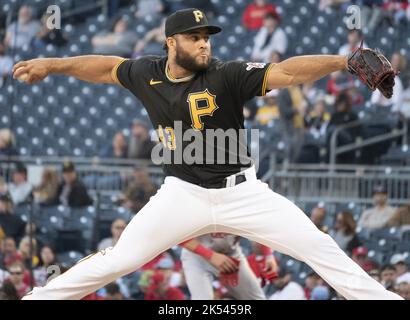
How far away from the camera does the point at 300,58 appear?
16.2 ft

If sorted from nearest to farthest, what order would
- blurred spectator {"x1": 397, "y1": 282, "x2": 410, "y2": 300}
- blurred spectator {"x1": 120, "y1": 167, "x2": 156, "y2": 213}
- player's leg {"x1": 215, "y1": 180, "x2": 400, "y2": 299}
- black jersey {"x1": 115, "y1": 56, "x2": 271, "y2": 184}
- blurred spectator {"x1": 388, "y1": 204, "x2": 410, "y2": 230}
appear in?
player's leg {"x1": 215, "y1": 180, "x2": 400, "y2": 299}, black jersey {"x1": 115, "y1": 56, "x2": 271, "y2": 184}, blurred spectator {"x1": 397, "y1": 282, "x2": 410, "y2": 300}, blurred spectator {"x1": 388, "y1": 204, "x2": 410, "y2": 230}, blurred spectator {"x1": 120, "y1": 167, "x2": 156, "y2": 213}

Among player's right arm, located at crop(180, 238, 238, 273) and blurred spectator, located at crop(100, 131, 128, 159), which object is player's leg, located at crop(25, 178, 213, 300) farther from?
blurred spectator, located at crop(100, 131, 128, 159)

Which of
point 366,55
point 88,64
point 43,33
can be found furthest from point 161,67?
point 43,33

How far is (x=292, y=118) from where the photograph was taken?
9453 millimetres

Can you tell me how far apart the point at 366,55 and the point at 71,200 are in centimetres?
520

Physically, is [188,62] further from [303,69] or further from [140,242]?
[140,242]

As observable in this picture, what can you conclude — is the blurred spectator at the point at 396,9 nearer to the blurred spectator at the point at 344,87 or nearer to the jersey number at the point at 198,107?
the blurred spectator at the point at 344,87

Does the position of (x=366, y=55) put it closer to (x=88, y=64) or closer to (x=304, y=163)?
(x=88, y=64)

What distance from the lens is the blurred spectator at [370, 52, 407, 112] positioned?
9.33m

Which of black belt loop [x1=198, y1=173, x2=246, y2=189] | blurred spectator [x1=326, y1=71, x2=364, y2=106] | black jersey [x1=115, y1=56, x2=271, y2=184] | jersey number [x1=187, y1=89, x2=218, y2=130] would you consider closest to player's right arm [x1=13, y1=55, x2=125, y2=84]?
black jersey [x1=115, y1=56, x2=271, y2=184]

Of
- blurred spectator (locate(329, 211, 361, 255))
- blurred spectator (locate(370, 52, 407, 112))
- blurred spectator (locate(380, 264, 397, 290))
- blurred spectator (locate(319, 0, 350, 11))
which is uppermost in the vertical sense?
blurred spectator (locate(319, 0, 350, 11))

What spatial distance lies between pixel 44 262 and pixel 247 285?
2527 mm

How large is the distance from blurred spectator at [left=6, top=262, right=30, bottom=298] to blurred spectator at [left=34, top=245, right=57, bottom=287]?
0.18 meters

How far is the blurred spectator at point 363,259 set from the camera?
8.04 m
